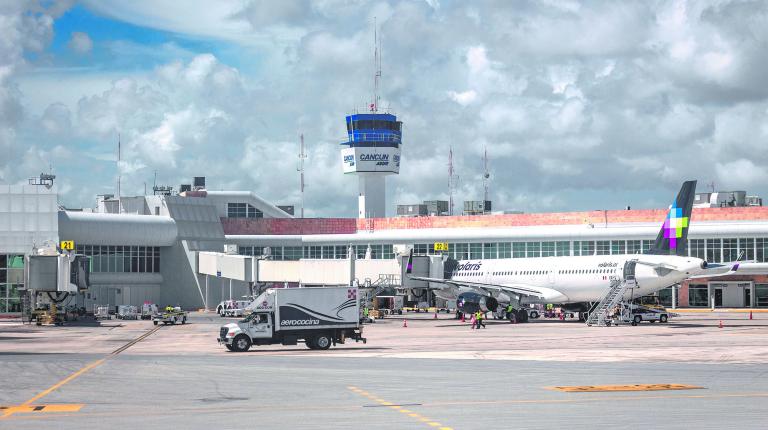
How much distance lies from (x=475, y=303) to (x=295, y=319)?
35214mm

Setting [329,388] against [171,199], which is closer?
[329,388]

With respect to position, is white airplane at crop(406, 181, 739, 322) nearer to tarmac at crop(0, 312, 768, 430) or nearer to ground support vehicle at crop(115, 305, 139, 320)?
tarmac at crop(0, 312, 768, 430)

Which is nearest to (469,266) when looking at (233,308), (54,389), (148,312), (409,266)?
(409,266)

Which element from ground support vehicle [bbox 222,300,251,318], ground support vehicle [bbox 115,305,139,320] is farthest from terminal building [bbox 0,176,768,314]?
ground support vehicle [bbox 115,305,139,320]

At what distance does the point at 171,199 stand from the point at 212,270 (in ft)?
42.9

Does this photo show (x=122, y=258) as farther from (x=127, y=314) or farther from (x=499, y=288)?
(x=499, y=288)

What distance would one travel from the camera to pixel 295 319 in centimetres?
5134

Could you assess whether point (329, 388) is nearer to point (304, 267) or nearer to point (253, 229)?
point (304, 267)

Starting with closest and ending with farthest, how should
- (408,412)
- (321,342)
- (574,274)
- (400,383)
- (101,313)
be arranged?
1. (408,412)
2. (400,383)
3. (321,342)
4. (574,274)
5. (101,313)

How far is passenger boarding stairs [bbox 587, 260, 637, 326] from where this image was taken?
74.9 m

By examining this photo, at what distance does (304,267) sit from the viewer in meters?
111

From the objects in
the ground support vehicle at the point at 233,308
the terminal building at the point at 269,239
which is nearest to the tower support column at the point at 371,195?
the terminal building at the point at 269,239

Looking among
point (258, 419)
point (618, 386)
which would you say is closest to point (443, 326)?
point (618, 386)

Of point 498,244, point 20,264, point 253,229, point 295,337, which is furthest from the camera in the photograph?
point 253,229
